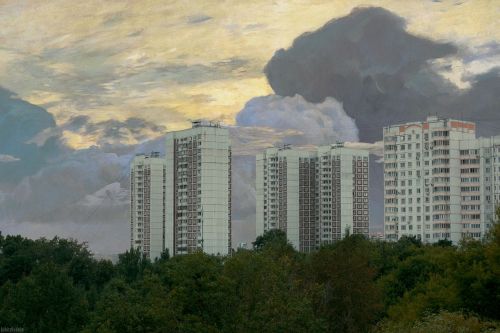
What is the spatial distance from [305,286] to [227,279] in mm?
3544

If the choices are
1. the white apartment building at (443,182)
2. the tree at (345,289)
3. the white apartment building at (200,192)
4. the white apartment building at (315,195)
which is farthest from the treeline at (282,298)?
the white apartment building at (315,195)

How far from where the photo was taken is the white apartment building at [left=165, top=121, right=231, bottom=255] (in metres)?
50.1

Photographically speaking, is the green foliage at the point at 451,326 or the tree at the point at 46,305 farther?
the tree at the point at 46,305

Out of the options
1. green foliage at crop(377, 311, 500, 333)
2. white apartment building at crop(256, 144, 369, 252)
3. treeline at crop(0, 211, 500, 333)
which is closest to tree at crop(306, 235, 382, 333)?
treeline at crop(0, 211, 500, 333)

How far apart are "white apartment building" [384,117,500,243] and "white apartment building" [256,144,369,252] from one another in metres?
6.43

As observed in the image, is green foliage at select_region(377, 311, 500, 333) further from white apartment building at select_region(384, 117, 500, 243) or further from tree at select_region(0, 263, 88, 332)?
white apartment building at select_region(384, 117, 500, 243)

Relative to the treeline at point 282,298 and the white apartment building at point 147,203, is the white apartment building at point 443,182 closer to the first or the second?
the white apartment building at point 147,203

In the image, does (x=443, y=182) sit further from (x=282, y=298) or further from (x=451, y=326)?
(x=282, y=298)

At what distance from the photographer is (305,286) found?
73.2 ft

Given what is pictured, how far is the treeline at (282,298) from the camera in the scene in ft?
61.0

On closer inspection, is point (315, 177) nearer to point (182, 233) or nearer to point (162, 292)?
point (182, 233)

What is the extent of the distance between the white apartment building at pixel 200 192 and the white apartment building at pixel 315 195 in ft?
26.7

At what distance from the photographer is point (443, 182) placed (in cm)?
4894

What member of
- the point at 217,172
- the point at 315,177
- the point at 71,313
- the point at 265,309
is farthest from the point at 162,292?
the point at 315,177
